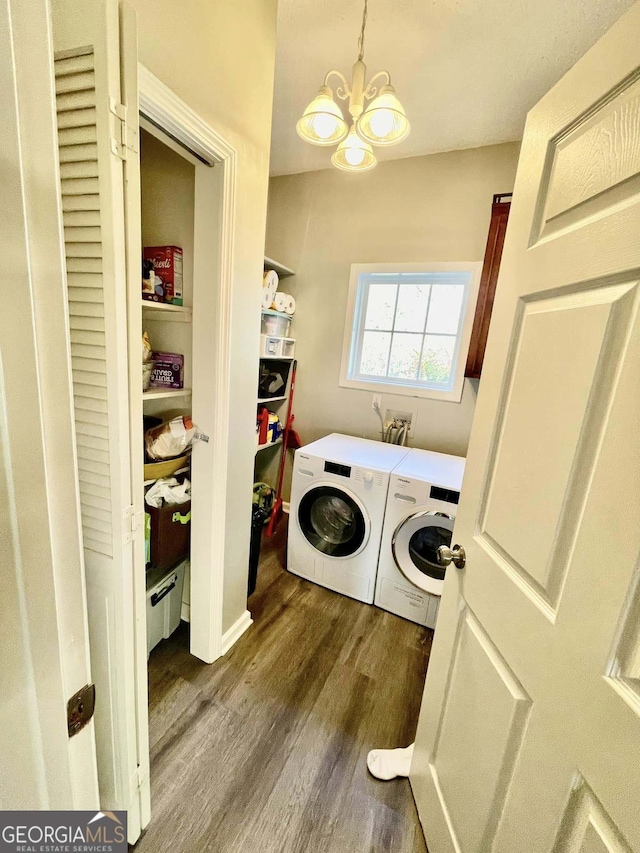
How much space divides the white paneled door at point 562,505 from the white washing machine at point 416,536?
0.90 metres

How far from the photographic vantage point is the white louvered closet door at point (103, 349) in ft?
2.12

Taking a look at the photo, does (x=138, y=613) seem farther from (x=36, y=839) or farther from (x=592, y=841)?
(x=592, y=841)

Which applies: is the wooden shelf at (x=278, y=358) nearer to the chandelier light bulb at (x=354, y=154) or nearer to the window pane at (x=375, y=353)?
the window pane at (x=375, y=353)

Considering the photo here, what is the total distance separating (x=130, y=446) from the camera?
840mm

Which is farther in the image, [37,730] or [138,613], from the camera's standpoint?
[138,613]

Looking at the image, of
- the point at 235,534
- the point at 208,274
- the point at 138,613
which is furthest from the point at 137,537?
the point at 208,274

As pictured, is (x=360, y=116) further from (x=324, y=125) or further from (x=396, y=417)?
(x=396, y=417)

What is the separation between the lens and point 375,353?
2699 millimetres

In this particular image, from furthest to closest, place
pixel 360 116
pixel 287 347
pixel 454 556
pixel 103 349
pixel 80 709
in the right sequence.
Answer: pixel 287 347 → pixel 360 116 → pixel 454 556 → pixel 103 349 → pixel 80 709

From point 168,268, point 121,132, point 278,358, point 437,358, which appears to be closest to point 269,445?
point 278,358

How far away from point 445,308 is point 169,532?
7.32 ft

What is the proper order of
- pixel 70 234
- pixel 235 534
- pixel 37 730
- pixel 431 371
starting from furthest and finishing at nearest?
pixel 431 371 < pixel 235 534 < pixel 70 234 < pixel 37 730

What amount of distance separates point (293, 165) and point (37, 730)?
124 inches

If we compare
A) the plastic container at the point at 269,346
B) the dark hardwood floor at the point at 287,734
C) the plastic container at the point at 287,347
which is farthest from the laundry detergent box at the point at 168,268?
the dark hardwood floor at the point at 287,734
